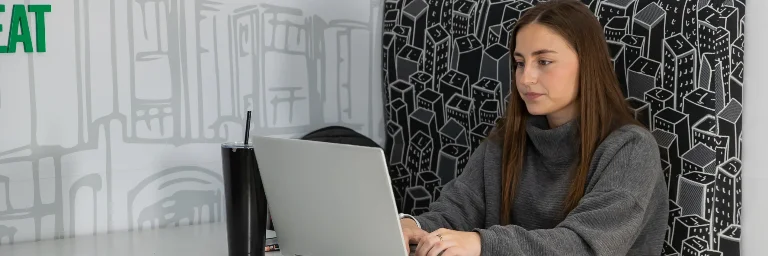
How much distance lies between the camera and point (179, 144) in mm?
2084

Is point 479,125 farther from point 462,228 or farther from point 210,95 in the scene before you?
point 210,95

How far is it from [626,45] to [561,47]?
19cm

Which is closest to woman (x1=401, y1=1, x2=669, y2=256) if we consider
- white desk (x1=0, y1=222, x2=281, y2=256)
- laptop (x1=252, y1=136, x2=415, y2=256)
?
laptop (x1=252, y1=136, x2=415, y2=256)

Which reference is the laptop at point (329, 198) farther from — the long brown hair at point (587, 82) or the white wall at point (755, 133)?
the white wall at point (755, 133)

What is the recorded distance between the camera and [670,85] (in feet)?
5.33

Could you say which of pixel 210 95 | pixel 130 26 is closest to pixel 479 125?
pixel 210 95

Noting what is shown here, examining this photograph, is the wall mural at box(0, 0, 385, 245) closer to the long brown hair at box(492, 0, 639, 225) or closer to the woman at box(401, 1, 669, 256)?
the woman at box(401, 1, 669, 256)

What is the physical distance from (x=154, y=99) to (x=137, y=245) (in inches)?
14.1

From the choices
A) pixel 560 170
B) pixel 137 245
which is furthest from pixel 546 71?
pixel 137 245

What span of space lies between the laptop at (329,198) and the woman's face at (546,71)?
457 millimetres

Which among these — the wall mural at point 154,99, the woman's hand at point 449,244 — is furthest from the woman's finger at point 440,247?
the wall mural at point 154,99

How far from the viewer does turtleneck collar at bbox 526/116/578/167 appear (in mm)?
1633

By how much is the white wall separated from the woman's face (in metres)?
0.30

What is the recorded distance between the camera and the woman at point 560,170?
1.44 meters
